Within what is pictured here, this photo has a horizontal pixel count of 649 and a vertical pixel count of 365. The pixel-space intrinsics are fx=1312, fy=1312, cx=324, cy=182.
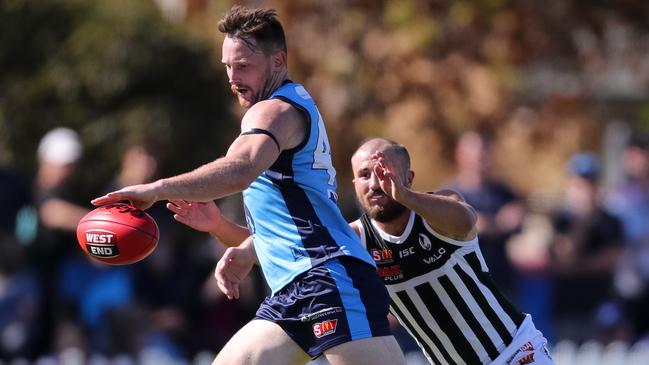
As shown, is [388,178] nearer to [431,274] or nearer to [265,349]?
[431,274]

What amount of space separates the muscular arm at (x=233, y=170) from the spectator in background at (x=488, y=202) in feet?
16.3

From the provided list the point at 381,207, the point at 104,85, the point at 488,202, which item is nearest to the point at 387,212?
the point at 381,207

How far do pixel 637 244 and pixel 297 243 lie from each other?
23.3ft

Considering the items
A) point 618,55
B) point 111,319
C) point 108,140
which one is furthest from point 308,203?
point 618,55

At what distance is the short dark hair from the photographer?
587 cm

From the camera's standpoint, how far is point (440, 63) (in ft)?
56.0

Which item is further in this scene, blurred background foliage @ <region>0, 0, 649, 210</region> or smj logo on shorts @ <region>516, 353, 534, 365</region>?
blurred background foliage @ <region>0, 0, 649, 210</region>

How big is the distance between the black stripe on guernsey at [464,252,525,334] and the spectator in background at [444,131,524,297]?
406 cm

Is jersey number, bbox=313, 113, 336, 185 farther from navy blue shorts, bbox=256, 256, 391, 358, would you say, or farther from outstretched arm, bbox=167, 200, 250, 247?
outstretched arm, bbox=167, 200, 250, 247

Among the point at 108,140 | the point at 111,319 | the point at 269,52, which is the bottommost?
the point at 111,319

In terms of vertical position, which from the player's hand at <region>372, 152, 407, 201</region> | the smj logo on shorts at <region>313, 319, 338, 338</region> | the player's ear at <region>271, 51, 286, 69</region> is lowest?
the smj logo on shorts at <region>313, 319, 338, 338</region>

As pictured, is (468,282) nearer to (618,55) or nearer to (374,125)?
(374,125)

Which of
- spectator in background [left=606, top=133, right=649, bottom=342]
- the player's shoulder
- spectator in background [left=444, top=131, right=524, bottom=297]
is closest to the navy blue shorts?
the player's shoulder

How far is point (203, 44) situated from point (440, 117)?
3991 millimetres
